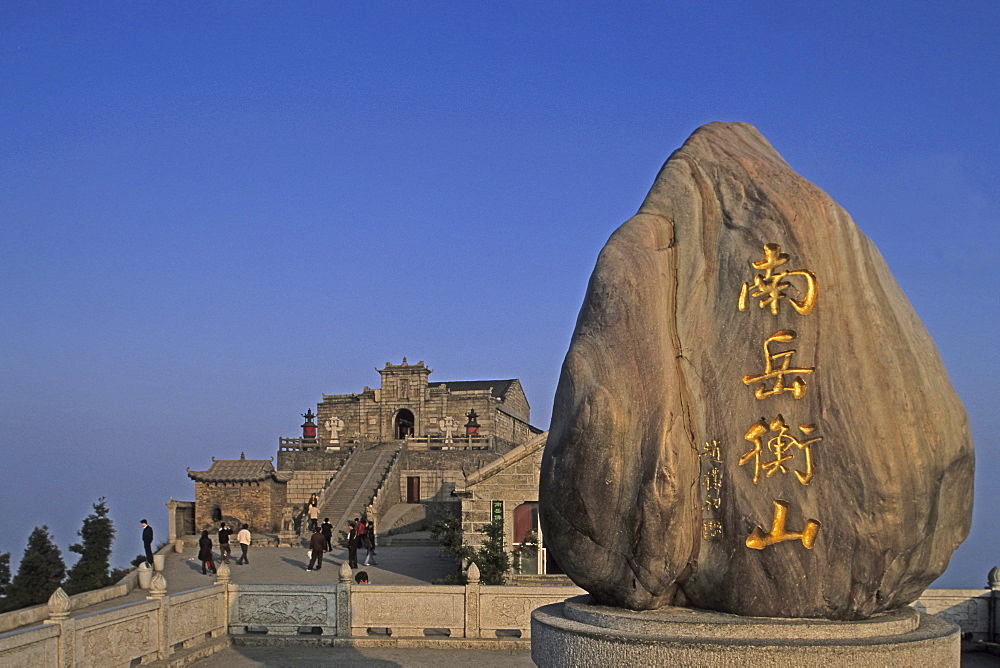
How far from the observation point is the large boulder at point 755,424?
209 inches

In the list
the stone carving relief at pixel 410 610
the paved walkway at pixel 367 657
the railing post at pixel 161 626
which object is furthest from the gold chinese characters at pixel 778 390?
the railing post at pixel 161 626

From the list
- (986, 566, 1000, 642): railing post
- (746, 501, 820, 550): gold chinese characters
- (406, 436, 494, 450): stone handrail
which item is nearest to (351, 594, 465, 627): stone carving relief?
(986, 566, 1000, 642): railing post

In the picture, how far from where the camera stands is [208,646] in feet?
42.5

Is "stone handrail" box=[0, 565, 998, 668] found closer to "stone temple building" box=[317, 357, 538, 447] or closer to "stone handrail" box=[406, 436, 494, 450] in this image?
"stone handrail" box=[406, 436, 494, 450]

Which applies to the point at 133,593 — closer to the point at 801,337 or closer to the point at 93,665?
the point at 93,665

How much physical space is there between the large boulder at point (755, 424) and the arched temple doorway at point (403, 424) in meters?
42.6

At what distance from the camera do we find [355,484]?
3516 cm

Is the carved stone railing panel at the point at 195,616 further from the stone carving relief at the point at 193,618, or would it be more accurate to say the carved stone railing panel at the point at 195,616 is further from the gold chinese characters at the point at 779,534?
the gold chinese characters at the point at 779,534

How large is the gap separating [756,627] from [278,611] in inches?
390

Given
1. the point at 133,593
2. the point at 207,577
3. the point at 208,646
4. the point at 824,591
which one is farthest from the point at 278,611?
the point at 824,591

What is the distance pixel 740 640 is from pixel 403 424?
146 feet

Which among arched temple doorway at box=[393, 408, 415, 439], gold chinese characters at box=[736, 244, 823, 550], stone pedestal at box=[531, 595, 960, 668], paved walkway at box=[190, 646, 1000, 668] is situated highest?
arched temple doorway at box=[393, 408, 415, 439]

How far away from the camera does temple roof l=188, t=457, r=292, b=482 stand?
3359 cm

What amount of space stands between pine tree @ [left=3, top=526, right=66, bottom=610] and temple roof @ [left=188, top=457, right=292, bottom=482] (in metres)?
10.8
